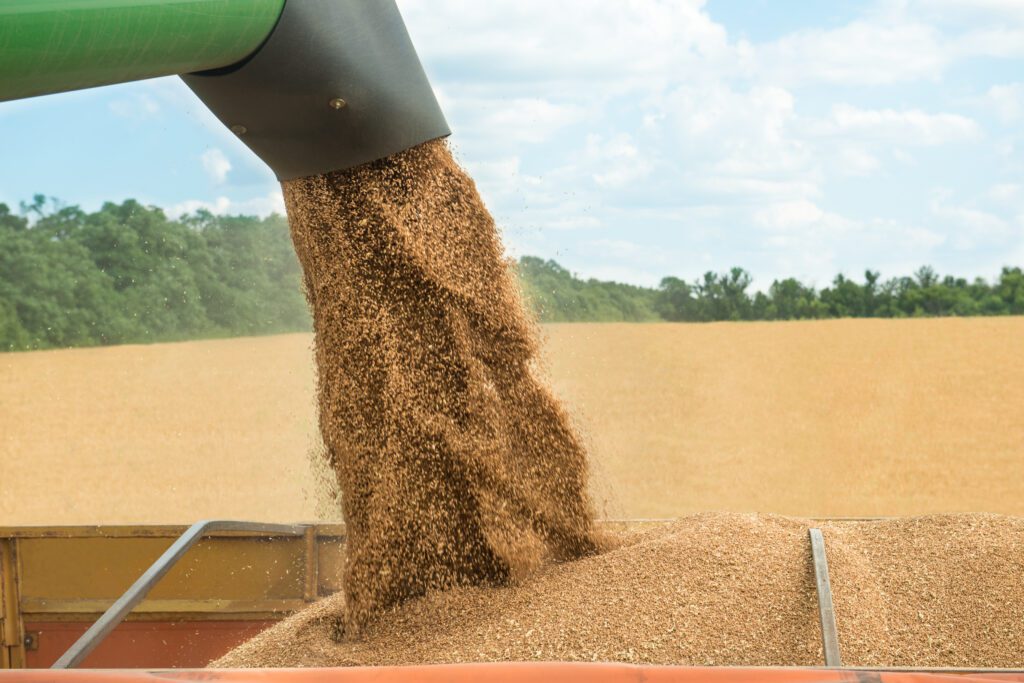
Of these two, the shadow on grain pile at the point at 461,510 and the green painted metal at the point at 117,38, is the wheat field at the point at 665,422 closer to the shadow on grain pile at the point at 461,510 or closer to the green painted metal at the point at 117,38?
the shadow on grain pile at the point at 461,510

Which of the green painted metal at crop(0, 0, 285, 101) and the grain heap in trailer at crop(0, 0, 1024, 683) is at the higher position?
the green painted metal at crop(0, 0, 285, 101)

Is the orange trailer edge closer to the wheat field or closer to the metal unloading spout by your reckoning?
the metal unloading spout

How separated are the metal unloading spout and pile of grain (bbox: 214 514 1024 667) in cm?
121

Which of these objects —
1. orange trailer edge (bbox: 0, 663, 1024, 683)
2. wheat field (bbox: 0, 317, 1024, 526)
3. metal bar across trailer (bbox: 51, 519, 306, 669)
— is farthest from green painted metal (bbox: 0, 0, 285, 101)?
wheat field (bbox: 0, 317, 1024, 526)

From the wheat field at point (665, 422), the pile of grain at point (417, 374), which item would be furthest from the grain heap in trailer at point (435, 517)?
the wheat field at point (665, 422)

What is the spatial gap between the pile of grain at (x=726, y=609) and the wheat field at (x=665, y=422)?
719 cm

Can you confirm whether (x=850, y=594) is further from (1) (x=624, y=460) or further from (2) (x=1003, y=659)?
(1) (x=624, y=460)

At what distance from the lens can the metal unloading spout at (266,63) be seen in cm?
180

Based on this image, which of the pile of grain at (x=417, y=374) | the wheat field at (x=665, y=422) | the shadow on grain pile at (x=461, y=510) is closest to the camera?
the shadow on grain pile at (x=461, y=510)

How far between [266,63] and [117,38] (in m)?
0.44

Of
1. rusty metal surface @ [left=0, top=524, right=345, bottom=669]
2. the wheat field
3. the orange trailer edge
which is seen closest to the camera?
the orange trailer edge

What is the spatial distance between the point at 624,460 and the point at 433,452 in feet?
28.8

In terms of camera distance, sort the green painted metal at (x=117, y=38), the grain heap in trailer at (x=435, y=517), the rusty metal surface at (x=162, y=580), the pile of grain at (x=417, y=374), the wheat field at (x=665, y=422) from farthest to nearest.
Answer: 1. the wheat field at (x=665, y=422)
2. the rusty metal surface at (x=162, y=580)
3. the pile of grain at (x=417, y=374)
4. the grain heap in trailer at (x=435, y=517)
5. the green painted metal at (x=117, y=38)

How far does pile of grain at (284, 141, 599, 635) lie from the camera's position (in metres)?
2.72
